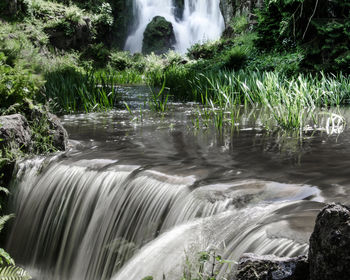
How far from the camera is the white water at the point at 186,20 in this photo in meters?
29.7

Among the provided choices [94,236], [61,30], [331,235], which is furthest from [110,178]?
[61,30]

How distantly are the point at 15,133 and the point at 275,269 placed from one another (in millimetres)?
3860

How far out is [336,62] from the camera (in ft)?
30.7

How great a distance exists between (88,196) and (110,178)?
27 centimetres

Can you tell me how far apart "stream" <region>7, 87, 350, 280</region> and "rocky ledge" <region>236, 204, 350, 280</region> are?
9.3 inches

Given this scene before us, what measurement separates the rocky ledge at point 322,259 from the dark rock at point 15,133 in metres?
3.66

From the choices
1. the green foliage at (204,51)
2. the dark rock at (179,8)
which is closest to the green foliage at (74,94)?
the green foliage at (204,51)

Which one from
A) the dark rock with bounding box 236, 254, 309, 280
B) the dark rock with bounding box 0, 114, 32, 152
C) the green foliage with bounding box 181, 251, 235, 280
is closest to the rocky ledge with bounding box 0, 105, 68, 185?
the dark rock with bounding box 0, 114, 32, 152

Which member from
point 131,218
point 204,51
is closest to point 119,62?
point 204,51

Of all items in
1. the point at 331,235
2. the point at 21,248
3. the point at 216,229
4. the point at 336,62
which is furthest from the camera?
the point at 336,62

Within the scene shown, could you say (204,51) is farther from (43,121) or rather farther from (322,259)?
(322,259)

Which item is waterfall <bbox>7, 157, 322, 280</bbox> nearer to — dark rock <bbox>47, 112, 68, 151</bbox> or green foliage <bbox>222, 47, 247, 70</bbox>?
dark rock <bbox>47, 112, 68, 151</bbox>

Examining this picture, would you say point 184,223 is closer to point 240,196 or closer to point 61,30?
point 240,196

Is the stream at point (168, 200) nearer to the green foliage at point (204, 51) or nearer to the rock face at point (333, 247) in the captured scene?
the rock face at point (333, 247)
